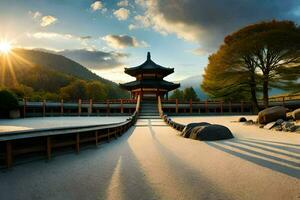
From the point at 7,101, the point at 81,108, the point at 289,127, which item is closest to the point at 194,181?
the point at 289,127

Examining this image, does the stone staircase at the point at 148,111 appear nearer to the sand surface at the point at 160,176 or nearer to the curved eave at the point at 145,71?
the curved eave at the point at 145,71

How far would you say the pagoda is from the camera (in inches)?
1633

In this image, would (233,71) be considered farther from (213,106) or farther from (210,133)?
(210,133)

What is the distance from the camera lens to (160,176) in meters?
5.68

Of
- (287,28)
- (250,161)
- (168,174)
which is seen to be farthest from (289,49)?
Answer: (168,174)

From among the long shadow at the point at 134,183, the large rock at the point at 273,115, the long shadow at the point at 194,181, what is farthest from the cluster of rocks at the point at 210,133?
the large rock at the point at 273,115

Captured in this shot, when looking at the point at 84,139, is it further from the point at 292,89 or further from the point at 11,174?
the point at 292,89

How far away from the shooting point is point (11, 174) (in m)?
5.80

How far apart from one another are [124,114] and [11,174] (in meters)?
28.7

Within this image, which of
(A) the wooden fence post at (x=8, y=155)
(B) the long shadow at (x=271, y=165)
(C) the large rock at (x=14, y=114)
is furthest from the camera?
(C) the large rock at (x=14, y=114)

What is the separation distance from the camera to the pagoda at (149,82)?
4147cm

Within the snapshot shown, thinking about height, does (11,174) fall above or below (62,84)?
below

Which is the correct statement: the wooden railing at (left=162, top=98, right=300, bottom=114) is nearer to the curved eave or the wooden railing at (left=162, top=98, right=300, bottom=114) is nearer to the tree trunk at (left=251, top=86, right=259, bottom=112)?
the tree trunk at (left=251, top=86, right=259, bottom=112)

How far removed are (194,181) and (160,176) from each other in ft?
2.75
